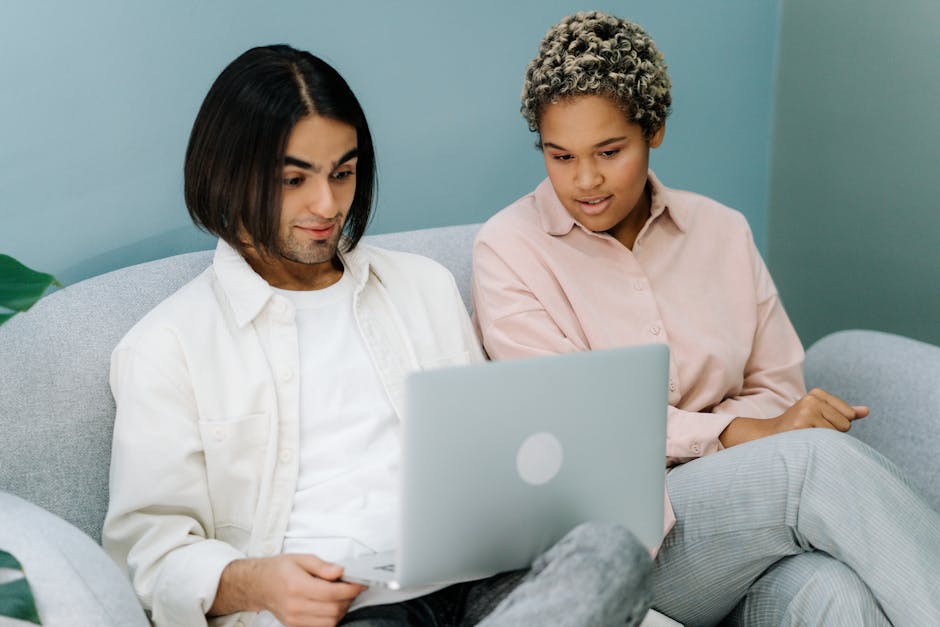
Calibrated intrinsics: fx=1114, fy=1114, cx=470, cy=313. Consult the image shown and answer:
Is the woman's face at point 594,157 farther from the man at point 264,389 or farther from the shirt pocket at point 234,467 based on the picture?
the shirt pocket at point 234,467

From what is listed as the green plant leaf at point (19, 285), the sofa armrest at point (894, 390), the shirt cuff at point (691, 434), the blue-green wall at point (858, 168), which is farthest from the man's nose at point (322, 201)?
the blue-green wall at point (858, 168)

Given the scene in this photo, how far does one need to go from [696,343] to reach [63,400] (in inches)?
35.2

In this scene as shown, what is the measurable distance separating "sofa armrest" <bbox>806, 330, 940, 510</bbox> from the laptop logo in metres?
0.78

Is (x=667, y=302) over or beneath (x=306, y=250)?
beneath

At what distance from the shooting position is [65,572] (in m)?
1.11

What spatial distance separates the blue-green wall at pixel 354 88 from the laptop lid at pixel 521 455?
83 cm

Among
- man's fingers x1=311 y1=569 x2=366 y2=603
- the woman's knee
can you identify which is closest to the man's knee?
man's fingers x1=311 y1=569 x2=366 y2=603

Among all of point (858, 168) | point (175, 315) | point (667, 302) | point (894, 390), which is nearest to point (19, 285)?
point (175, 315)

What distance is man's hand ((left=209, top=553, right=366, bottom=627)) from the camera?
3.72ft

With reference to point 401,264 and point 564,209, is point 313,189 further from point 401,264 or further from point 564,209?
point 564,209

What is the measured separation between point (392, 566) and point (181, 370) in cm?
37

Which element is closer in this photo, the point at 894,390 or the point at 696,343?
the point at 696,343

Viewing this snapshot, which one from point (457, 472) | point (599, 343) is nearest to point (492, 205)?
point (599, 343)

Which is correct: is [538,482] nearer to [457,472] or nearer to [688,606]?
[457,472]
